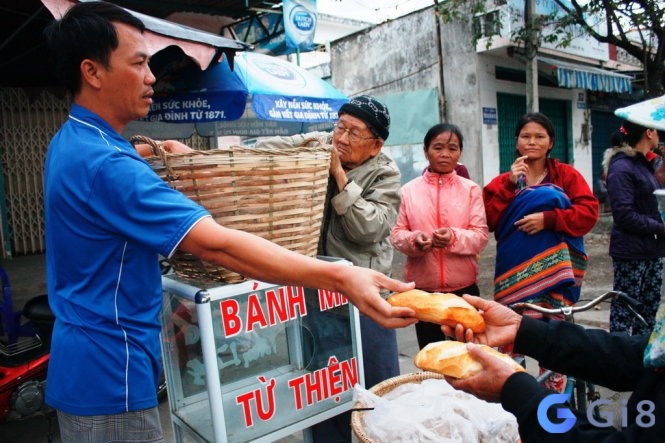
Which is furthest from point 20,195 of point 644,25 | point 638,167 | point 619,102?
point 619,102

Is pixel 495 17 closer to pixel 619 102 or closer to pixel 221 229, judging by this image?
pixel 619 102

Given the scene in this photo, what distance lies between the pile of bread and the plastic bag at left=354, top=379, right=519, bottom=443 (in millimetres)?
271

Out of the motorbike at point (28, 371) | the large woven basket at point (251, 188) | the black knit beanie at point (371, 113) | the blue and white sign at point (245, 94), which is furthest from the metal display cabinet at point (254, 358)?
the blue and white sign at point (245, 94)

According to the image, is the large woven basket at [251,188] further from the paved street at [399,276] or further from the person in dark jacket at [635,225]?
the person in dark jacket at [635,225]

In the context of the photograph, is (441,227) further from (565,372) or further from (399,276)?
(399,276)

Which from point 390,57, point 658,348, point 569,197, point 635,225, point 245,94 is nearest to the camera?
point 658,348

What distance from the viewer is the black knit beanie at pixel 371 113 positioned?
213cm

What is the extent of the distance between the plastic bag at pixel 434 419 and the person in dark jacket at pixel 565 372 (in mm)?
280

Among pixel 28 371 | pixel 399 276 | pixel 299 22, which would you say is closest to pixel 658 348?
pixel 28 371

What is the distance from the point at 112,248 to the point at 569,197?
247 cm

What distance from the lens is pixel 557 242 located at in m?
2.69

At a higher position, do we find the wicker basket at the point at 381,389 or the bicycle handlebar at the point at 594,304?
the bicycle handlebar at the point at 594,304

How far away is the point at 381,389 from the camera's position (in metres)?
1.91

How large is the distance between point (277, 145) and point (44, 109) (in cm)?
667
